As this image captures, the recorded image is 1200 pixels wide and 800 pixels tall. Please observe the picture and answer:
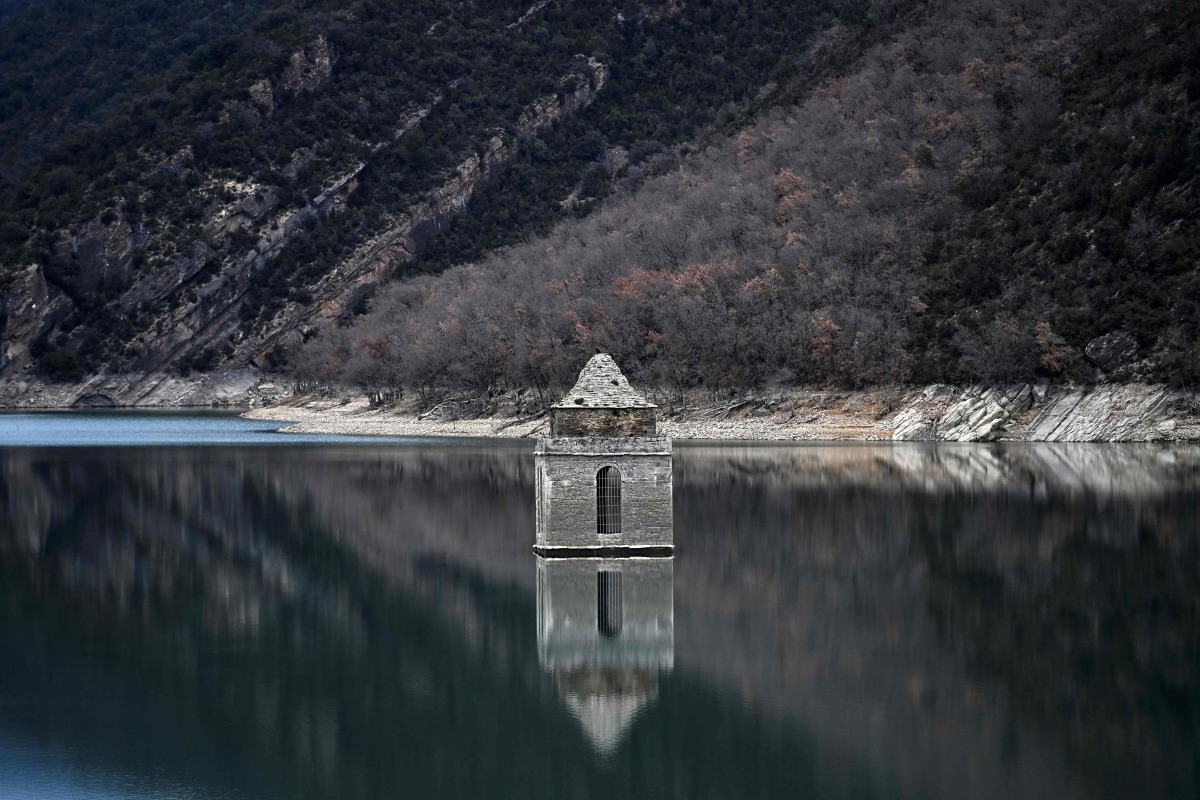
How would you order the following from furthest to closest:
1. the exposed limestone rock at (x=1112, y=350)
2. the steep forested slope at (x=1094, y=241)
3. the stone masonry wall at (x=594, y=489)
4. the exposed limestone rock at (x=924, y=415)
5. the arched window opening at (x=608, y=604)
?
the exposed limestone rock at (x=924, y=415) < the steep forested slope at (x=1094, y=241) < the exposed limestone rock at (x=1112, y=350) < the stone masonry wall at (x=594, y=489) < the arched window opening at (x=608, y=604)

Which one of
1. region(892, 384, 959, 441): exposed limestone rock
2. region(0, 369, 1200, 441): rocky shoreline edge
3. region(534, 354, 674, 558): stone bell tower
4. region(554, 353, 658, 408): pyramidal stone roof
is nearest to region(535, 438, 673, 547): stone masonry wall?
region(534, 354, 674, 558): stone bell tower

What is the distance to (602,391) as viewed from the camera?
3155cm

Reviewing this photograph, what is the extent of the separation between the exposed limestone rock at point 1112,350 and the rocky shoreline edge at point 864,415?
1287 millimetres

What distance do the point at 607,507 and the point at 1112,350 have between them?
54415 millimetres

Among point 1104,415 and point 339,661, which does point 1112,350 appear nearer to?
point 1104,415

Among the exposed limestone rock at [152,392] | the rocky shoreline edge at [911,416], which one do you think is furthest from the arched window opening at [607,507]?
the exposed limestone rock at [152,392]

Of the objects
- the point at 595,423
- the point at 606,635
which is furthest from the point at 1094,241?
the point at 606,635

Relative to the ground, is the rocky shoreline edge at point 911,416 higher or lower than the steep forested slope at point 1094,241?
lower

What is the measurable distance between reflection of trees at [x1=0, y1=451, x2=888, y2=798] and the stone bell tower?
1.96m

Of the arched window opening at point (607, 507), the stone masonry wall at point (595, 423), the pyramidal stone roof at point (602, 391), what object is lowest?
the arched window opening at point (607, 507)

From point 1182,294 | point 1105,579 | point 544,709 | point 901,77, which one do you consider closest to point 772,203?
point 901,77

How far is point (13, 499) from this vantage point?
51.1 metres

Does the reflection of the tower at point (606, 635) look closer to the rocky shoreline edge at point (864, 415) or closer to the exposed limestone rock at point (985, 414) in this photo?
the rocky shoreline edge at point (864, 415)

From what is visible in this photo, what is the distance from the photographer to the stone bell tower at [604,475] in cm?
3116
